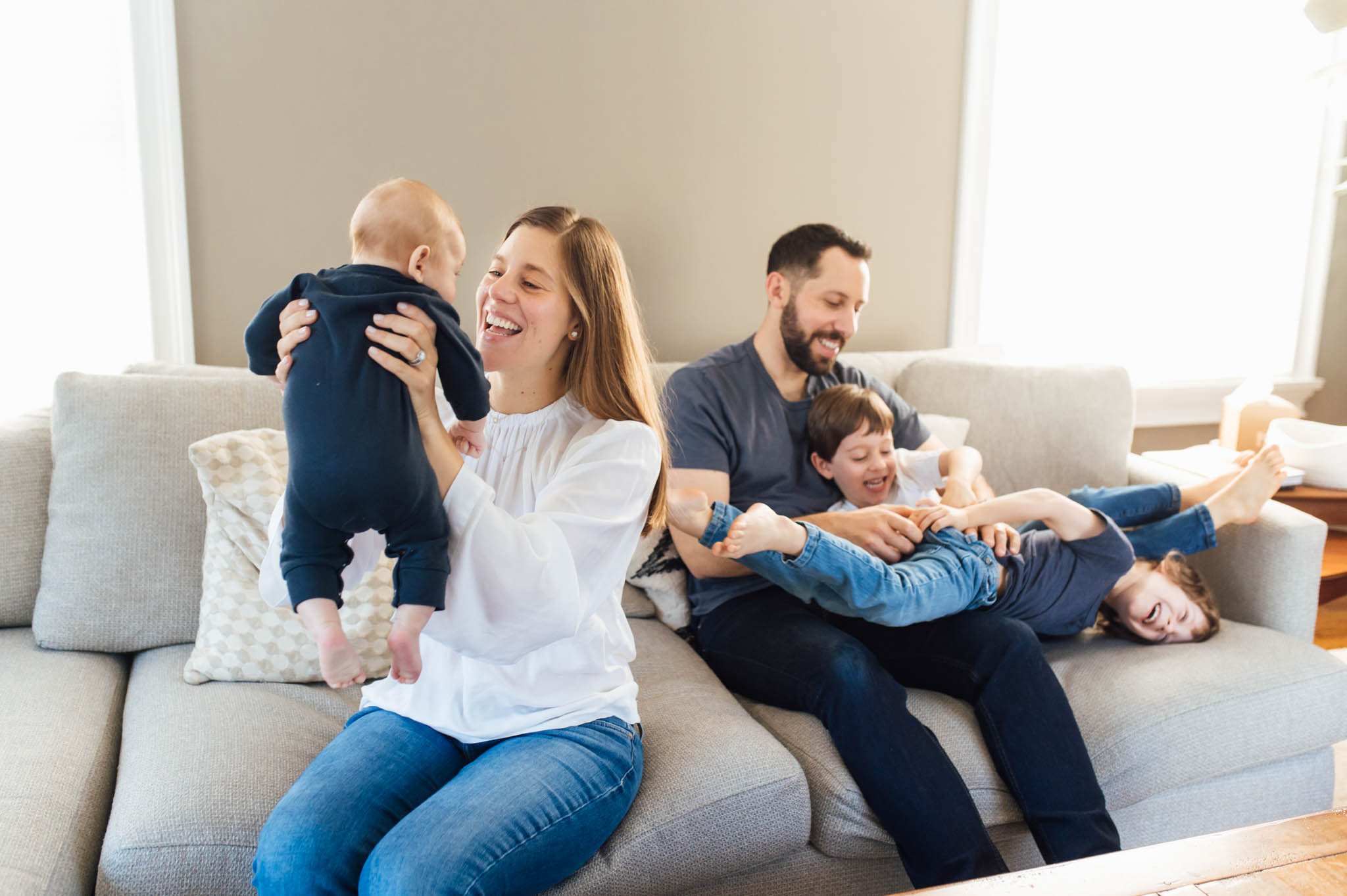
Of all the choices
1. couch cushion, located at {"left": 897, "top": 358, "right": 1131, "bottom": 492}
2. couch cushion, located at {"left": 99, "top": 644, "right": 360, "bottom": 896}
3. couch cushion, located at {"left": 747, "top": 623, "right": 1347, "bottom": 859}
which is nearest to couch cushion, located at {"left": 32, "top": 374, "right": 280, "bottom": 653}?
couch cushion, located at {"left": 99, "top": 644, "right": 360, "bottom": 896}

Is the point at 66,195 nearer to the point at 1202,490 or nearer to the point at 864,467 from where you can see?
the point at 864,467

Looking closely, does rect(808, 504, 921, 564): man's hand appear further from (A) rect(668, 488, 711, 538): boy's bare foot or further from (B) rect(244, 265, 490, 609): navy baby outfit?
(B) rect(244, 265, 490, 609): navy baby outfit

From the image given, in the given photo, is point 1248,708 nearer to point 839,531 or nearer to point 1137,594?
point 1137,594

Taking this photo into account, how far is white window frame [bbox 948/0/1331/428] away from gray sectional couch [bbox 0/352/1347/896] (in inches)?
44.4

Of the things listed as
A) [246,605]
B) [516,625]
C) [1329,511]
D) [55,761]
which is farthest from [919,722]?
[1329,511]

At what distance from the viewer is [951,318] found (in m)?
2.80

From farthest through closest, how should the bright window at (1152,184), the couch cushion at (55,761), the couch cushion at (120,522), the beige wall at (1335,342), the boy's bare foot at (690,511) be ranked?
the beige wall at (1335,342) → the bright window at (1152,184) → the couch cushion at (120,522) → the boy's bare foot at (690,511) → the couch cushion at (55,761)

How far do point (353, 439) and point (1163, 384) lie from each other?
300 cm

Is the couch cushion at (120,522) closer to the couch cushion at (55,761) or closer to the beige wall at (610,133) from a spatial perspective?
the couch cushion at (55,761)

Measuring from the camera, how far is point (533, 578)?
0.97m

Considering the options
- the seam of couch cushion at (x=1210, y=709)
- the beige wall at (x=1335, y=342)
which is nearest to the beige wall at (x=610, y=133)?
the seam of couch cushion at (x=1210, y=709)

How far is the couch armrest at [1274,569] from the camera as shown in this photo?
5.97 feet

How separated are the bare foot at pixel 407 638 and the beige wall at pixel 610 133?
1480 millimetres

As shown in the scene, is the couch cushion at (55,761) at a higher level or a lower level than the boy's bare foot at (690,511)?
lower
